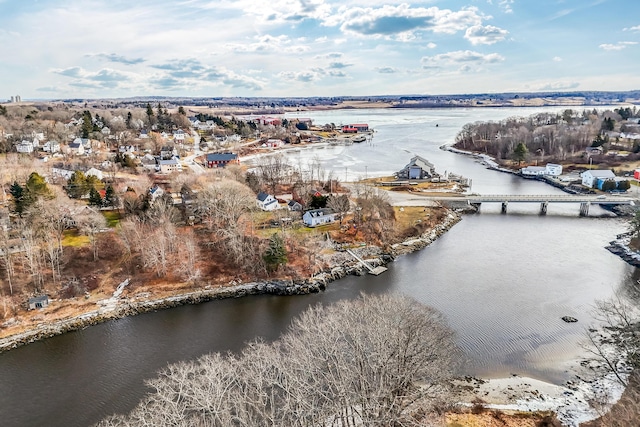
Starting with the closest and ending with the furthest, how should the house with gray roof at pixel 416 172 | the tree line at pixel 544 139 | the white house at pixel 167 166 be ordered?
the white house at pixel 167 166, the house with gray roof at pixel 416 172, the tree line at pixel 544 139

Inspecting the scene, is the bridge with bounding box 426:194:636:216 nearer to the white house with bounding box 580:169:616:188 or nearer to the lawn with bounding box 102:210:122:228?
the white house with bounding box 580:169:616:188

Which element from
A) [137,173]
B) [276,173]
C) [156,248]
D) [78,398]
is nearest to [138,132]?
[137,173]

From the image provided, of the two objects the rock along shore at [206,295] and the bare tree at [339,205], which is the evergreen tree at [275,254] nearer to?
the rock along shore at [206,295]

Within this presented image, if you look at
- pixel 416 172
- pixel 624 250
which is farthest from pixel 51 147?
pixel 624 250

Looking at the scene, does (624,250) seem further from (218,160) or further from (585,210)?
(218,160)

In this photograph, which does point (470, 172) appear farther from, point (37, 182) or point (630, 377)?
point (37, 182)

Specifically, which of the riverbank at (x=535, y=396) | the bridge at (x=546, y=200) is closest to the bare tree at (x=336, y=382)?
the riverbank at (x=535, y=396)
